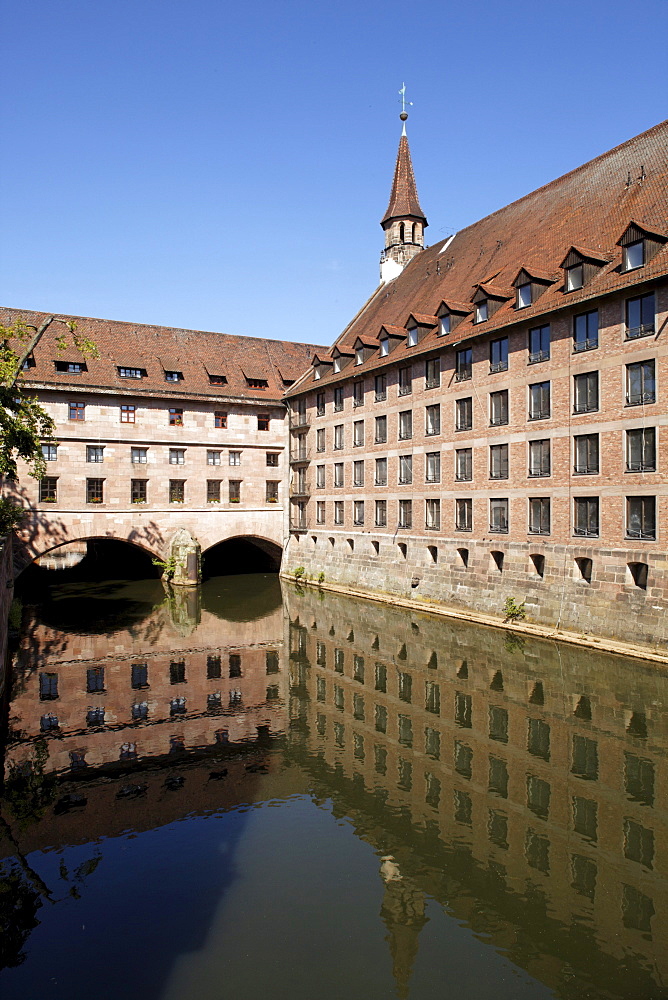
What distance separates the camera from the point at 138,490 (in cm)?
4438

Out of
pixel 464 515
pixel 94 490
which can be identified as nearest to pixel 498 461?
pixel 464 515

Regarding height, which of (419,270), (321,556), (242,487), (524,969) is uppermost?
(419,270)

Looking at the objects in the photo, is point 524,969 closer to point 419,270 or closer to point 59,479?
point 59,479

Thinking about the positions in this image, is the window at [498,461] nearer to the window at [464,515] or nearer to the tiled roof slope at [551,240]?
the window at [464,515]

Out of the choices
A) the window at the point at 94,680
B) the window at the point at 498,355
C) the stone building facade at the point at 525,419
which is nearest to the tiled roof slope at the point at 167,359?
the stone building facade at the point at 525,419

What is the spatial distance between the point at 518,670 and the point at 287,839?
12.5 meters

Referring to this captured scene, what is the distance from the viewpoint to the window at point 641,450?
2423 cm

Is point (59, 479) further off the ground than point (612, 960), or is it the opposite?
point (59, 479)

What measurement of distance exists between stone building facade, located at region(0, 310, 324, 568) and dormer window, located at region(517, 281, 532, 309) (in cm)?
2237

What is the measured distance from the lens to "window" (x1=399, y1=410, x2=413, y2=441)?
36.8 meters

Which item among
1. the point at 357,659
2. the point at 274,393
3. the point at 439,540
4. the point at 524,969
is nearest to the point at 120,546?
the point at 274,393

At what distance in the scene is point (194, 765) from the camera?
1558 centimetres

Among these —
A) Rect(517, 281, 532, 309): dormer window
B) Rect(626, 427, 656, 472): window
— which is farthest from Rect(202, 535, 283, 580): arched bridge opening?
Rect(626, 427, 656, 472): window

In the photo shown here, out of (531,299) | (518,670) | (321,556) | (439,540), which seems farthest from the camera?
(321,556)
